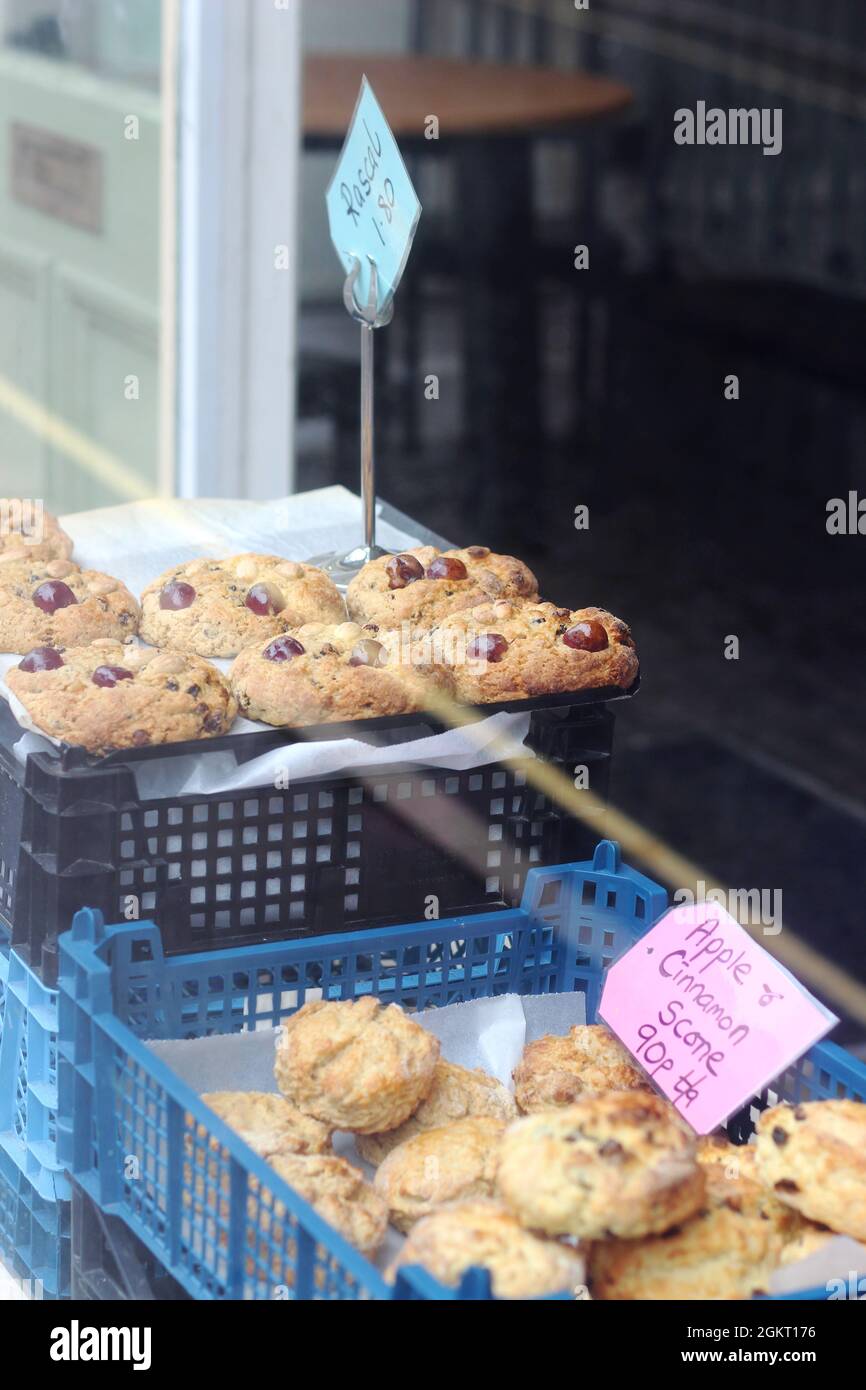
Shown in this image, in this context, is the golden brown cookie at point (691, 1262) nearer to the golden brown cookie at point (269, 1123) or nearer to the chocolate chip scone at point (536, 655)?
the golden brown cookie at point (269, 1123)

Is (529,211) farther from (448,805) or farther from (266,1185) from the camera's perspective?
(266,1185)

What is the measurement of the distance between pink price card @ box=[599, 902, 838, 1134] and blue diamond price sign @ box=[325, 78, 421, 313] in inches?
28.1

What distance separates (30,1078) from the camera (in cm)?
134

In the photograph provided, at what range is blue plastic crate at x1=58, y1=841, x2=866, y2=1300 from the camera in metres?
1.06

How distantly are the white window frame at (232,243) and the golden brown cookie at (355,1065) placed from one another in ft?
7.72

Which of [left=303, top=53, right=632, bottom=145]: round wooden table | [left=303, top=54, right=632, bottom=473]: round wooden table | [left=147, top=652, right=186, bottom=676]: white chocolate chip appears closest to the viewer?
[left=147, top=652, right=186, bottom=676]: white chocolate chip

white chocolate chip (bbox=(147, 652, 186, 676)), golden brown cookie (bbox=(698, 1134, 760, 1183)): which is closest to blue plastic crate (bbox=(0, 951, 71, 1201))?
white chocolate chip (bbox=(147, 652, 186, 676))

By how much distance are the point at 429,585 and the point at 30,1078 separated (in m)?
0.58

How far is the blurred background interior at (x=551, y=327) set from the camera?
3.45 metres

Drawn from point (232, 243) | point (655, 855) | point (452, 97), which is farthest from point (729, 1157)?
point (452, 97)

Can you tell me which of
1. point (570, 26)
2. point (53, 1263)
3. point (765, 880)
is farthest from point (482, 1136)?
point (570, 26)

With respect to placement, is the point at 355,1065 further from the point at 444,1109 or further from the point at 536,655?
the point at 536,655

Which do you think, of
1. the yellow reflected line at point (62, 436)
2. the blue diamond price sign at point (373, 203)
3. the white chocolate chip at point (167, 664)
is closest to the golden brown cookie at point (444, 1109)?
the white chocolate chip at point (167, 664)

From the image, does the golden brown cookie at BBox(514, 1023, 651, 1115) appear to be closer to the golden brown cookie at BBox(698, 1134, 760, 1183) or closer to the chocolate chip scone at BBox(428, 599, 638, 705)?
the golden brown cookie at BBox(698, 1134, 760, 1183)
